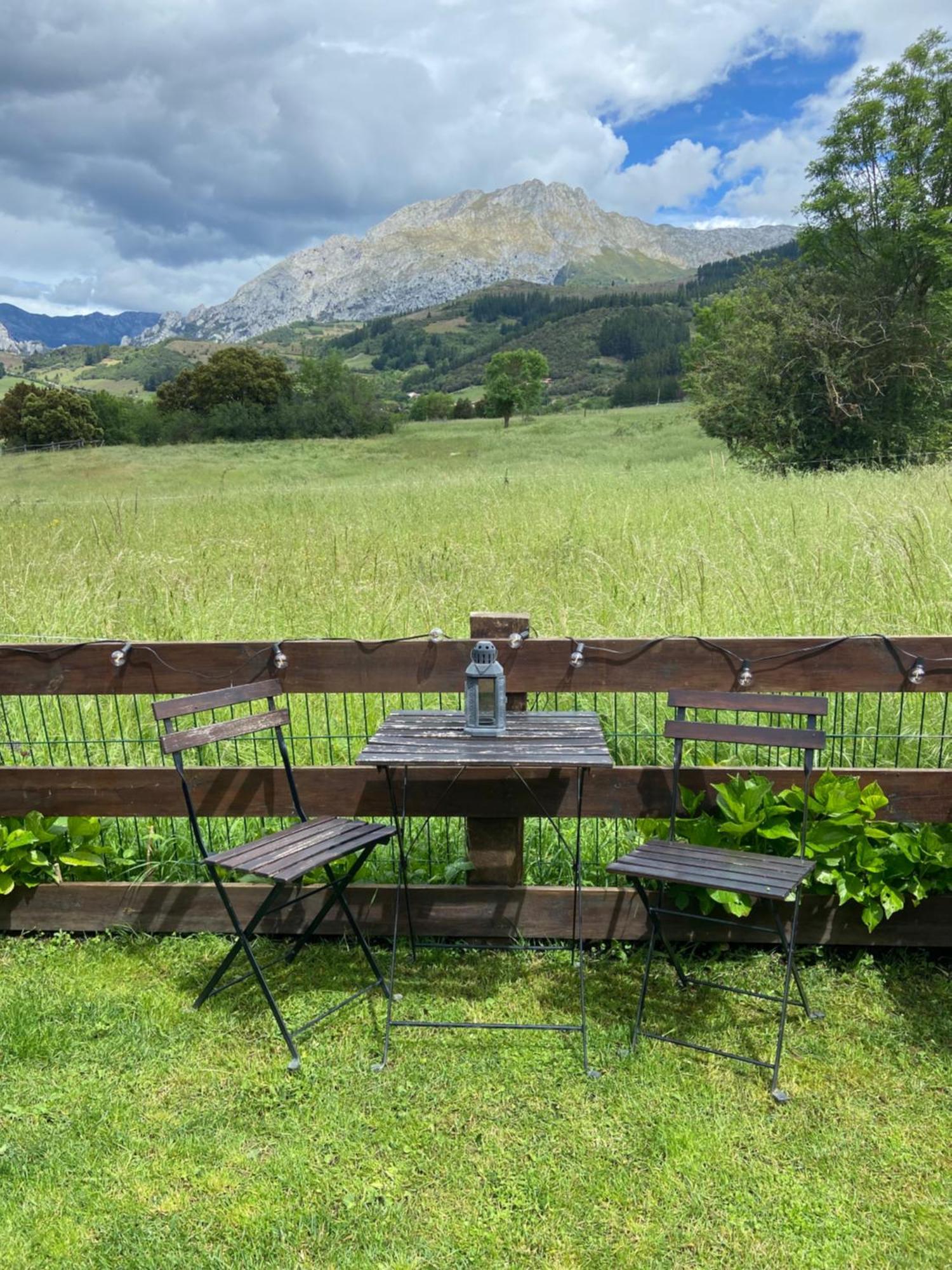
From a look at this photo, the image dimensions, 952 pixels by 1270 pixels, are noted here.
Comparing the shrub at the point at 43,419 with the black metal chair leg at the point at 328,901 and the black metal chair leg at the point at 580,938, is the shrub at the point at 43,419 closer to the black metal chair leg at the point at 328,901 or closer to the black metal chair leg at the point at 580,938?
the black metal chair leg at the point at 328,901

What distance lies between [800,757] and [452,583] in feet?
13.8

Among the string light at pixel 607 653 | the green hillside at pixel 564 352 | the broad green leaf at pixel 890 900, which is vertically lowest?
the broad green leaf at pixel 890 900

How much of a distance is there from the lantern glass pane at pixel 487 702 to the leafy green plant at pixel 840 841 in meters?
0.99

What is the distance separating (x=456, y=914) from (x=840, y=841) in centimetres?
162

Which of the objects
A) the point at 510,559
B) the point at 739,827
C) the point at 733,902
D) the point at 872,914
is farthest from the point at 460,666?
the point at 510,559

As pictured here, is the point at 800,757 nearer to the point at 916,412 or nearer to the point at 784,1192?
the point at 784,1192

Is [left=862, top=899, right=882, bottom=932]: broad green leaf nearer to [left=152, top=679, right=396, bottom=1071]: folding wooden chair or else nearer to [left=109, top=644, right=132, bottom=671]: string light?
[left=152, top=679, right=396, bottom=1071]: folding wooden chair

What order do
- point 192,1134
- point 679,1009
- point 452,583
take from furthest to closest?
point 452,583
point 679,1009
point 192,1134

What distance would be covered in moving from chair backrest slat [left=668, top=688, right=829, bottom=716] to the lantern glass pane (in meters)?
0.69

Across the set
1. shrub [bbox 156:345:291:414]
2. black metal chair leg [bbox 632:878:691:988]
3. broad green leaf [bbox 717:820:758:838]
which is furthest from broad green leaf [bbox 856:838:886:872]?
shrub [bbox 156:345:291:414]

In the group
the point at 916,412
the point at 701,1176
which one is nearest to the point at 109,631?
the point at 701,1176

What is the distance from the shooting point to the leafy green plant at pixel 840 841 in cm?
333

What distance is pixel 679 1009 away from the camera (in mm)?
3242

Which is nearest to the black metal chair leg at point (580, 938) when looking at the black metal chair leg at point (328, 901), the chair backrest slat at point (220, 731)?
the black metal chair leg at point (328, 901)
